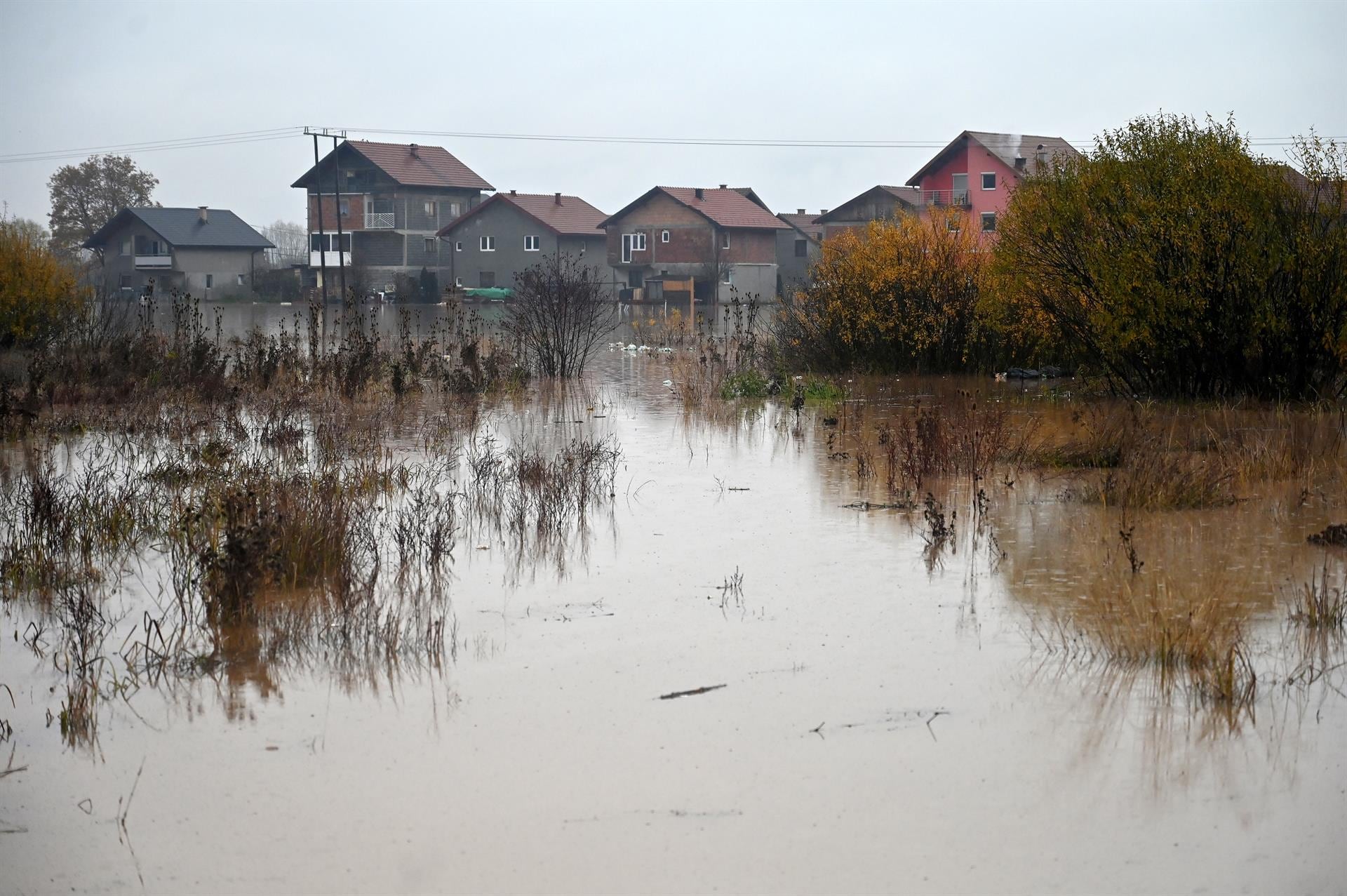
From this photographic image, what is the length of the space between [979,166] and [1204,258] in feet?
156

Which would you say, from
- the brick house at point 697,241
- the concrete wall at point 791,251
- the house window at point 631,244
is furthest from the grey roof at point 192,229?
the concrete wall at point 791,251

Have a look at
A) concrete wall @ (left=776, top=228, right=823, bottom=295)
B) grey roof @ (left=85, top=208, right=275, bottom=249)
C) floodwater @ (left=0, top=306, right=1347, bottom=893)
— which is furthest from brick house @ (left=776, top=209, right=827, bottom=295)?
floodwater @ (left=0, top=306, right=1347, bottom=893)

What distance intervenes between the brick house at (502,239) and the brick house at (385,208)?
1.50 m

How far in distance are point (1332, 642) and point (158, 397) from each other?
13840 mm

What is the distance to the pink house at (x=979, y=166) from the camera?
5981cm

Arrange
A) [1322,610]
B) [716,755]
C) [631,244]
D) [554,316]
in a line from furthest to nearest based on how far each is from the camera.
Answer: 1. [631,244]
2. [554,316]
3. [1322,610]
4. [716,755]

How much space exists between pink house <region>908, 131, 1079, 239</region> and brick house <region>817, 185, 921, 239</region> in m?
4.49

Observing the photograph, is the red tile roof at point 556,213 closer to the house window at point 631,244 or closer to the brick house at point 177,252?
the house window at point 631,244

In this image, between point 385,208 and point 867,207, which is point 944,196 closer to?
point 867,207

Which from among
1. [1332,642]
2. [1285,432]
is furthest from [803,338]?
[1332,642]

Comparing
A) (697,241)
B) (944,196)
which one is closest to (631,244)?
(697,241)

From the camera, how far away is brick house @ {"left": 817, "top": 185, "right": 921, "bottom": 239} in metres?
69.4

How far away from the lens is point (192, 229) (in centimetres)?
8112

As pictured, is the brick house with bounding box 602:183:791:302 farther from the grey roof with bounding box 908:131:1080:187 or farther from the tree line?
the tree line
